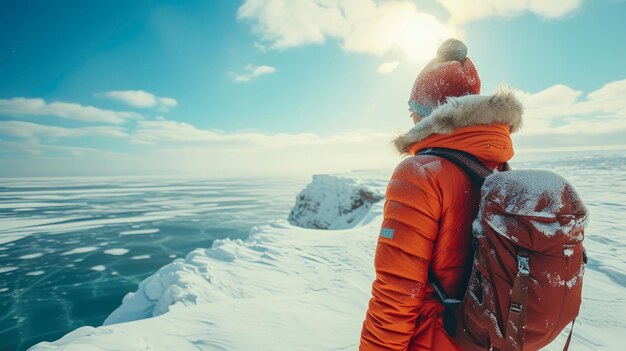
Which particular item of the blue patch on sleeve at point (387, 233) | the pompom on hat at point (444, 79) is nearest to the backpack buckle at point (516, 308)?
the blue patch on sleeve at point (387, 233)

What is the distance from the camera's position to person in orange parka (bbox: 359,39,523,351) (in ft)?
3.68

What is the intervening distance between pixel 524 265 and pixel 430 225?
12.3 inches

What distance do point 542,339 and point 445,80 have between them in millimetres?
1134

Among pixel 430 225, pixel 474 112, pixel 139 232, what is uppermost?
pixel 474 112

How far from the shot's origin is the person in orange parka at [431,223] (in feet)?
3.68

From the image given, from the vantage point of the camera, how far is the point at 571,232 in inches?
36.1

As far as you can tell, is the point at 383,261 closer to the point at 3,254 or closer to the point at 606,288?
the point at 606,288

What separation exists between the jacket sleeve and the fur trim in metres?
0.21

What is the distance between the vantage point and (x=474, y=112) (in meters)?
1.17

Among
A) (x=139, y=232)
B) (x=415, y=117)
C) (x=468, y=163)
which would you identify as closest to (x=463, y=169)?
(x=468, y=163)

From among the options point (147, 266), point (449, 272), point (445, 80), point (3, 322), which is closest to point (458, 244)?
point (449, 272)

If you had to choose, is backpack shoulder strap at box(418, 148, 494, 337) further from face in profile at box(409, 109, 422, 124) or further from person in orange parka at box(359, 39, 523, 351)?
face in profile at box(409, 109, 422, 124)

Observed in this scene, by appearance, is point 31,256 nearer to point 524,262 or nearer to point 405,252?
point 405,252

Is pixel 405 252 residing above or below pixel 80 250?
above
